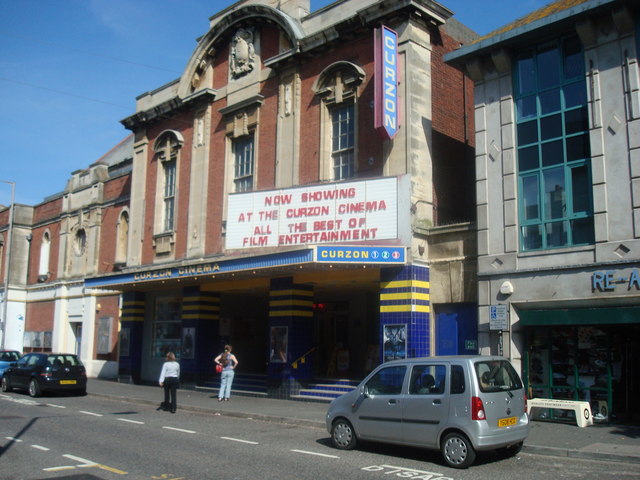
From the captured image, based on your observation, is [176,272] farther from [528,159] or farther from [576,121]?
[576,121]

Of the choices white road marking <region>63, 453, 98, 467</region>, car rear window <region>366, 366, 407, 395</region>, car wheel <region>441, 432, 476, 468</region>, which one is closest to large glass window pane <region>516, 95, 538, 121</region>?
car rear window <region>366, 366, 407, 395</region>

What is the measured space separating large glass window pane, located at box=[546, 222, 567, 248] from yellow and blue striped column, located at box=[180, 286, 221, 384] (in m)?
13.8

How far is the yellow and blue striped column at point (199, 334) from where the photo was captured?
2361cm

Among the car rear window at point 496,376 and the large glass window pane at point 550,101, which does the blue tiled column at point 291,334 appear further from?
the car rear window at point 496,376

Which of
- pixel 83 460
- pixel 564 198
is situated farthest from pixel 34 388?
pixel 564 198

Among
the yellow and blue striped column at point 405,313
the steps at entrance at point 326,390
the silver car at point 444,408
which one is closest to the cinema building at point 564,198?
the yellow and blue striped column at point 405,313

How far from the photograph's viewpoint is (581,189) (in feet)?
46.5

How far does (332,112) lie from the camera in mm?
20609

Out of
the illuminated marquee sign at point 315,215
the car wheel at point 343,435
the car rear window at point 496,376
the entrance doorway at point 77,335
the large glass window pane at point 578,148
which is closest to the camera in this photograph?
the car rear window at point 496,376

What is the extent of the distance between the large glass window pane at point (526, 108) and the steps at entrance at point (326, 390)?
874 cm

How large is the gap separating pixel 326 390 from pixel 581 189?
9294 mm

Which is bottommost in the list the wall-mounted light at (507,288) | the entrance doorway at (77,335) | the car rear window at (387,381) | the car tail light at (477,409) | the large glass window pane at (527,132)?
the car tail light at (477,409)

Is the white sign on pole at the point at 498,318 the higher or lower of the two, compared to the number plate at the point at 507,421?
higher

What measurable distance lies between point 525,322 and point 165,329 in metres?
16.5
